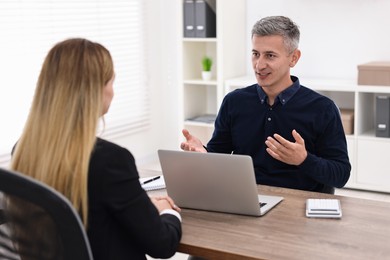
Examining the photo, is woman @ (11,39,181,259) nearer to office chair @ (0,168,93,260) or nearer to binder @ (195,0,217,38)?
office chair @ (0,168,93,260)

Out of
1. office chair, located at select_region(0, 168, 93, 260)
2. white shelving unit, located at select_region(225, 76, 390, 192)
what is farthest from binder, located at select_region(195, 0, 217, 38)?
office chair, located at select_region(0, 168, 93, 260)

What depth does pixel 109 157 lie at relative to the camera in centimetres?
155

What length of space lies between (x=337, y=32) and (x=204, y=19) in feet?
3.29

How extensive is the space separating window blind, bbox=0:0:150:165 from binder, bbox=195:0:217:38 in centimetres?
50

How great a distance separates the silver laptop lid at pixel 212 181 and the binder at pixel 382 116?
8.64ft

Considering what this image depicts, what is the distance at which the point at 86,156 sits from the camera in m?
1.49

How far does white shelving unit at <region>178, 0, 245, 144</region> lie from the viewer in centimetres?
487

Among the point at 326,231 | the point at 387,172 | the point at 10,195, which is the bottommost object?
the point at 387,172

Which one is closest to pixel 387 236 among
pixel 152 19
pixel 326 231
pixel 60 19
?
pixel 326 231

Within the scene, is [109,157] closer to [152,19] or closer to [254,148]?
[254,148]

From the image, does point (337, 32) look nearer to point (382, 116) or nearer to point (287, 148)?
point (382, 116)

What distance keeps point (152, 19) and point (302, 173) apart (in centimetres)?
313

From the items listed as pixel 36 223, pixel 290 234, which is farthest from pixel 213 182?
pixel 36 223

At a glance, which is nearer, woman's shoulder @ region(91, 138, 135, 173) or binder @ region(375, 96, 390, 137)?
woman's shoulder @ region(91, 138, 135, 173)
